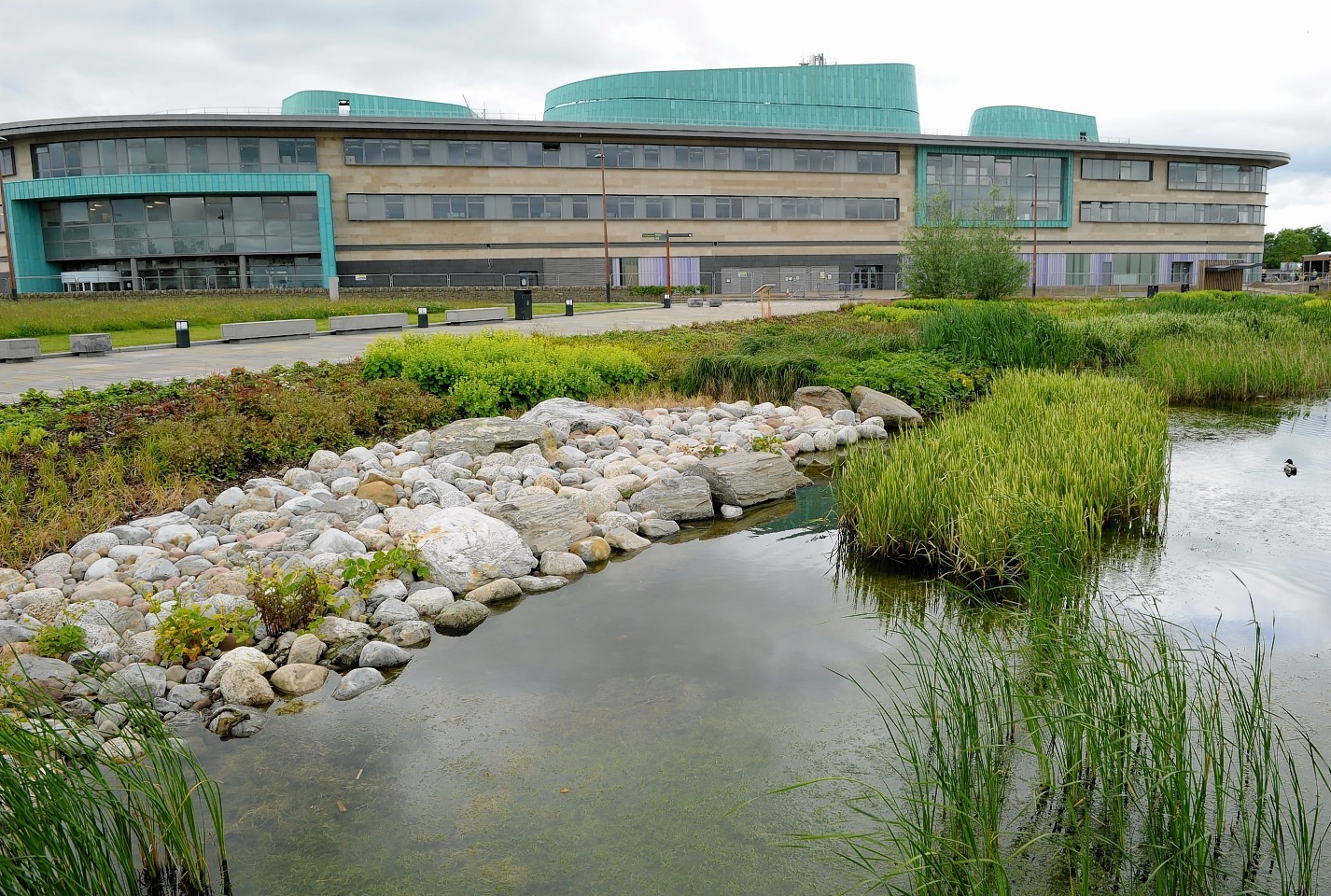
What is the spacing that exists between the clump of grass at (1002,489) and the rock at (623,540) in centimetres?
189

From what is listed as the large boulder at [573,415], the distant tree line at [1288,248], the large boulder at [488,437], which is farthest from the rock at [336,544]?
the distant tree line at [1288,248]

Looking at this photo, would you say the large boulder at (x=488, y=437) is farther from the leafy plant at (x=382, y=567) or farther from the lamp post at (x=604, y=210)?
the lamp post at (x=604, y=210)

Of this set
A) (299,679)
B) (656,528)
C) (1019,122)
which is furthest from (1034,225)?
(299,679)

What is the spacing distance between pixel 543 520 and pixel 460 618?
1.73m

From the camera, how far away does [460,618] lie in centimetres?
697

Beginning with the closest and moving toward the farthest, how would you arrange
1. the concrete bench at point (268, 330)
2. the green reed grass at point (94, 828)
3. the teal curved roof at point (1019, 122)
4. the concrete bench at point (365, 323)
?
the green reed grass at point (94, 828) < the concrete bench at point (268, 330) < the concrete bench at point (365, 323) < the teal curved roof at point (1019, 122)

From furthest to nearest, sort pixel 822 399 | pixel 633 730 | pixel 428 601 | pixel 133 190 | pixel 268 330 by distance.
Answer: pixel 133 190 < pixel 268 330 < pixel 822 399 < pixel 428 601 < pixel 633 730

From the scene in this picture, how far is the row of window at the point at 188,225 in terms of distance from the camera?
54.8m

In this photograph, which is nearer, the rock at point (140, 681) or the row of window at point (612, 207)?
the rock at point (140, 681)

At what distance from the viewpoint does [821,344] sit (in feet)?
59.2

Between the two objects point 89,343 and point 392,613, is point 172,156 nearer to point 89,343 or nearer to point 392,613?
point 89,343

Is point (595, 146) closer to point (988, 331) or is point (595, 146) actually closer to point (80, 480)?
point (988, 331)

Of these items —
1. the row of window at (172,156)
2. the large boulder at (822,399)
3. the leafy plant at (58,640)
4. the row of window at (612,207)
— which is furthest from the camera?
the row of window at (612,207)

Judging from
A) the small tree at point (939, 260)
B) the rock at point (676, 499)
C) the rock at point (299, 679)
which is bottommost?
the rock at point (299, 679)
